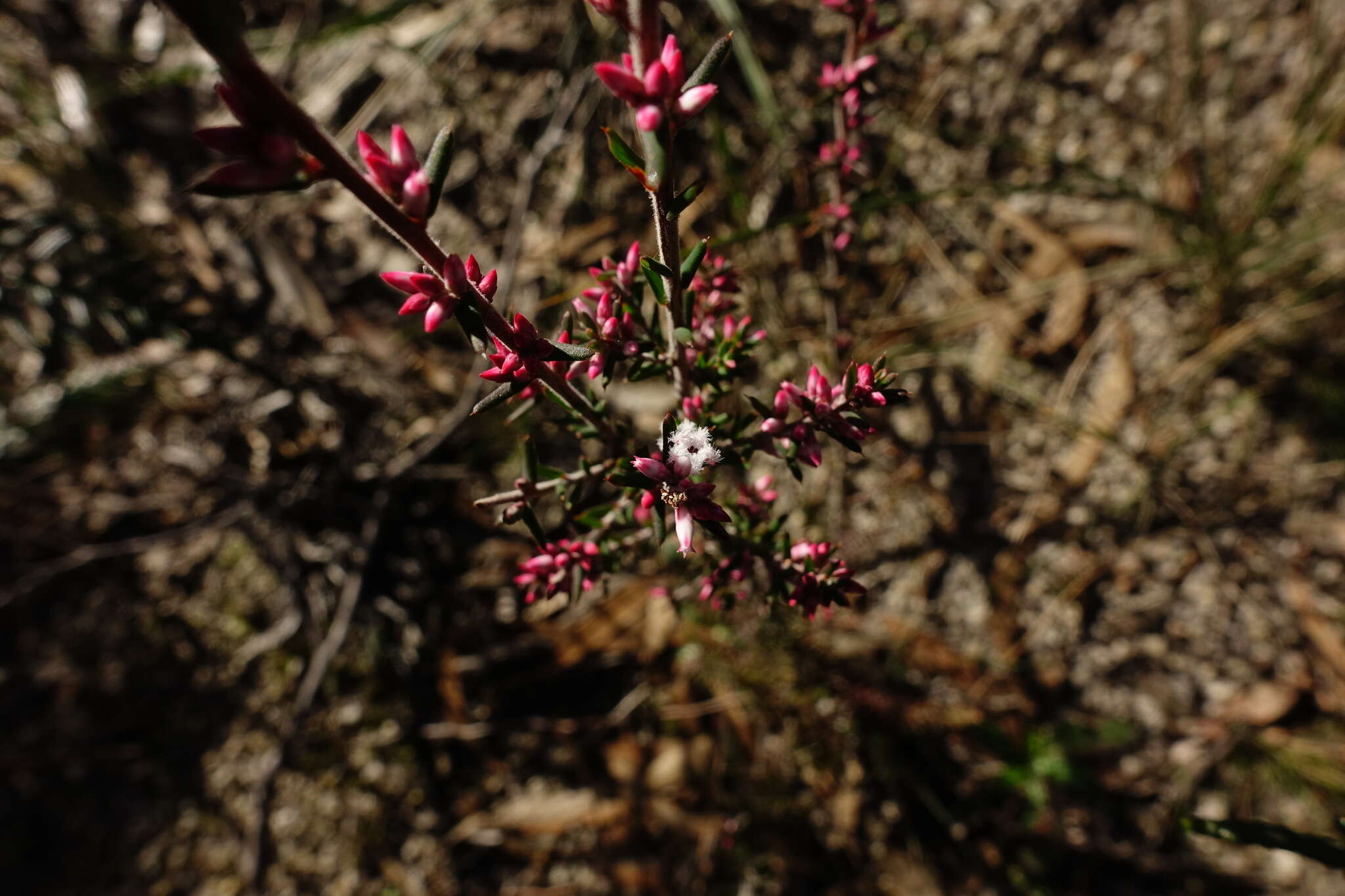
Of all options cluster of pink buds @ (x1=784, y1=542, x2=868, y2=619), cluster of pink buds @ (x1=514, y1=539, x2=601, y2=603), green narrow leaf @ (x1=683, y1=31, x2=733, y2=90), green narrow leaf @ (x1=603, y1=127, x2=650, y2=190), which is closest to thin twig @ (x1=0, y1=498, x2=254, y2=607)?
cluster of pink buds @ (x1=514, y1=539, x2=601, y2=603)

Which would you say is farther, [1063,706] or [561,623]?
[561,623]

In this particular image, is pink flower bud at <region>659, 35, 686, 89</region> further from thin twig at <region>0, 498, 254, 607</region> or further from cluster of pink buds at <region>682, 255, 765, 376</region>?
thin twig at <region>0, 498, 254, 607</region>

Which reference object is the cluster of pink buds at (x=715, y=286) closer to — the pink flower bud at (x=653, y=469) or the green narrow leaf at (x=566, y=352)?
the green narrow leaf at (x=566, y=352)

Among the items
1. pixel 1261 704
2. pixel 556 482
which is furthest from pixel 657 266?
pixel 1261 704

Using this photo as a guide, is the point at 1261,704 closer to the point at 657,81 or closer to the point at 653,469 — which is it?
the point at 653,469

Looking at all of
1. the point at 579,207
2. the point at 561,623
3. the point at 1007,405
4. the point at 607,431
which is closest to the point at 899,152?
the point at 1007,405

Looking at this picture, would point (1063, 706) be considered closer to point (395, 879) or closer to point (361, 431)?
point (395, 879)
